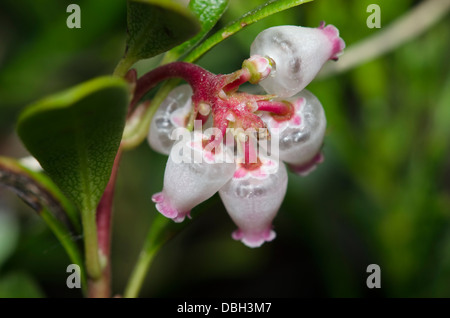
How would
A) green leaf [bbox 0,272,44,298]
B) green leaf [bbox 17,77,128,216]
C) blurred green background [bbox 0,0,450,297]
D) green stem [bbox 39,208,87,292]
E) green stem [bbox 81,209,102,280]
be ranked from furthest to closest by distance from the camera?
blurred green background [bbox 0,0,450,297], green leaf [bbox 0,272,44,298], green stem [bbox 39,208,87,292], green stem [bbox 81,209,102,280], green leaf [bbox 17,77,128,216]

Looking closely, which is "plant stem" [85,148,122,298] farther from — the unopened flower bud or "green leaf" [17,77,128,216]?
the unopened flower bud

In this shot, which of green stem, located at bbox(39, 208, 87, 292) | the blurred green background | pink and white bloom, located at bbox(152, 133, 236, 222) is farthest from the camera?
the blurred green background

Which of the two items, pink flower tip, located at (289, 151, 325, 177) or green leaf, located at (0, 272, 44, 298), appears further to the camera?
green leaf, located at (0, 272, 44, 298)

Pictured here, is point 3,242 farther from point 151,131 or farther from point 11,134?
point 151,131

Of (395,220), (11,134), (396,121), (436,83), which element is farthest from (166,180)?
(11,134)

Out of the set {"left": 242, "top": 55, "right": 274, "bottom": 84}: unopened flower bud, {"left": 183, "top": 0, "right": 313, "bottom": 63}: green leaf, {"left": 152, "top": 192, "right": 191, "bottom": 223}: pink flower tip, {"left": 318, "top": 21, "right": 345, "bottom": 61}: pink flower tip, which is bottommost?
{"left": 152, "top": 192, "right": 191, "bottom": 223}: pink flower tip

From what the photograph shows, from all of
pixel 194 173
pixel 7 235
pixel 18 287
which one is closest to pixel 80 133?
pixel 194 173

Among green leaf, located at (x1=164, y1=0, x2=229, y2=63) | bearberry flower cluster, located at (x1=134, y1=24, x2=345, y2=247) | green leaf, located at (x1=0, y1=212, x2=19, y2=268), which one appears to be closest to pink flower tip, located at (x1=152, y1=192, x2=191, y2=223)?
bearberry flower cluster, located at (x1=134, y1=24, x2=345, y2=247)
